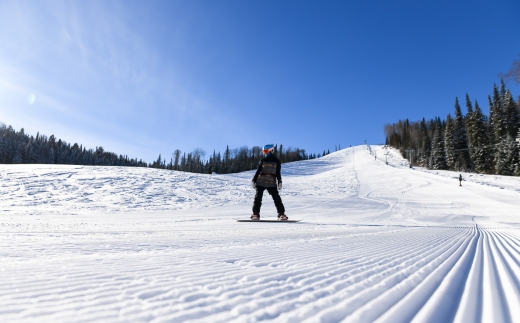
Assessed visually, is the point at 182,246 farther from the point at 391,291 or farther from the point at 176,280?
the point at 391,291

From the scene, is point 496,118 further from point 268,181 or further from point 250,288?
point 250,288

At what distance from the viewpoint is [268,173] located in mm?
6578

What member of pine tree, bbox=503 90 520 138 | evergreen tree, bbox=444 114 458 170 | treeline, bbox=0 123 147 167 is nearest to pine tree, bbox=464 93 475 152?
evergreen tree, bbox=444 114 458 170

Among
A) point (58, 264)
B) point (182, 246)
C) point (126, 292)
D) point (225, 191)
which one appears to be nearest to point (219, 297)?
point (126, 292)

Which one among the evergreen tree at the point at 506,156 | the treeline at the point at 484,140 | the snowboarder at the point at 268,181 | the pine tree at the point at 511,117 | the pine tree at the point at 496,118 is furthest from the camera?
the pine tree at the point at 496,118

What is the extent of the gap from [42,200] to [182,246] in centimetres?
1125

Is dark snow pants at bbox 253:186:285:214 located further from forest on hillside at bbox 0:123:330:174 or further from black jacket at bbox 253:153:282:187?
forest on hillside at bbox 0:123:330:174

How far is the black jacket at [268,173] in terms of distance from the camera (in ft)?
21.2

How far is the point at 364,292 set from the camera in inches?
43.3

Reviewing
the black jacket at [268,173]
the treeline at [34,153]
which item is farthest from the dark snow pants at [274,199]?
the treeline at [34,153]

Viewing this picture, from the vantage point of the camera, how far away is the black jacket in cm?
648

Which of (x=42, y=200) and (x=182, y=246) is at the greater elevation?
(x=182, y=246)

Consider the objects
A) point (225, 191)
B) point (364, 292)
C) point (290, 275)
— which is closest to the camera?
point (364, 292)

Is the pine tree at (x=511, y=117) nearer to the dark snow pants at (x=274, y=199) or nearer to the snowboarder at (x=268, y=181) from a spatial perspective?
the snowboarder at (x=268, y=181)
